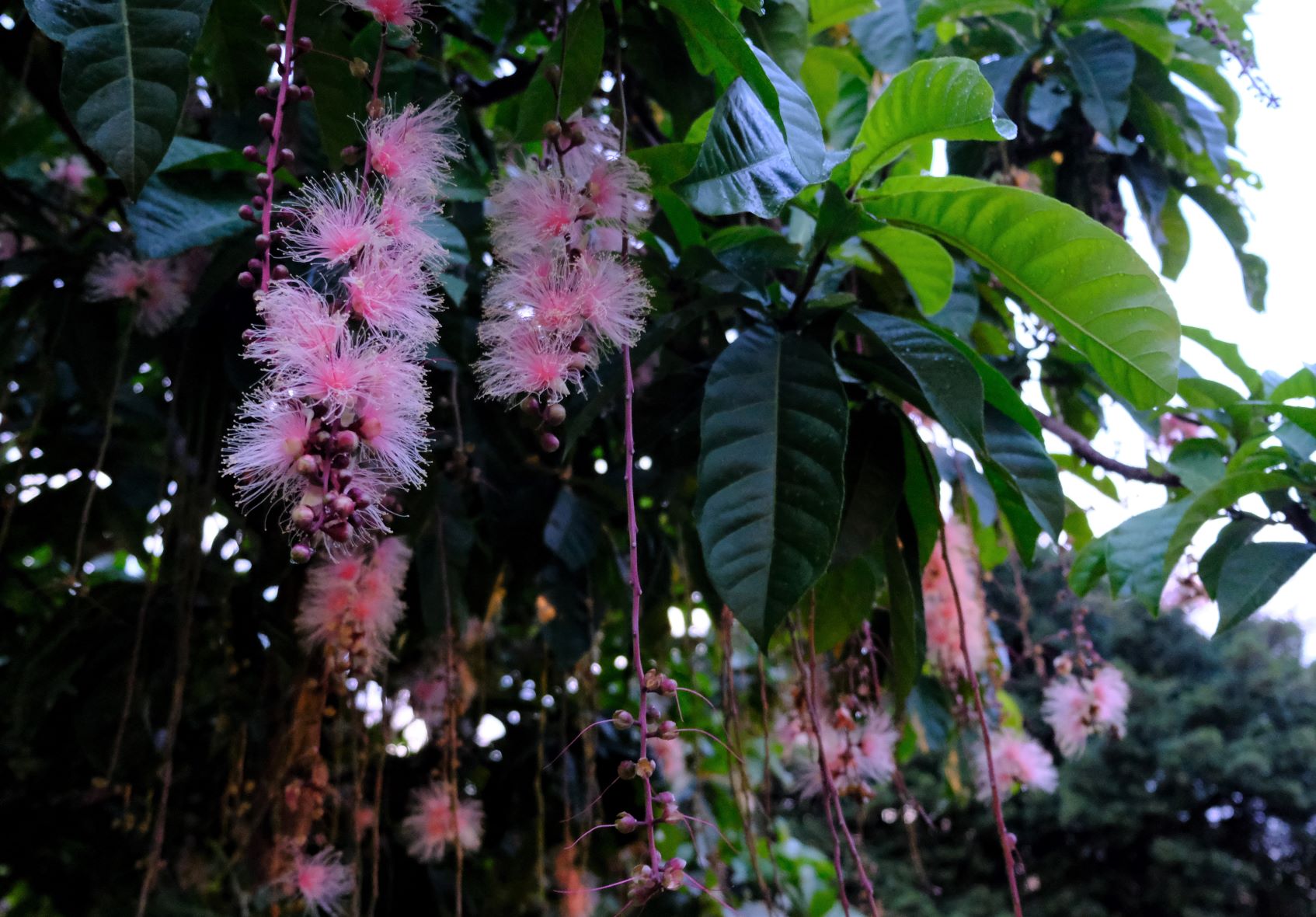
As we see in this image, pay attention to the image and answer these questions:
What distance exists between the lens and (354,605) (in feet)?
2.77

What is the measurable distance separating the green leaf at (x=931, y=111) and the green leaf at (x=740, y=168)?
0.13 meters

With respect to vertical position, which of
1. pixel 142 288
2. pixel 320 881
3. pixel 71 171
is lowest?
pixel 320 881

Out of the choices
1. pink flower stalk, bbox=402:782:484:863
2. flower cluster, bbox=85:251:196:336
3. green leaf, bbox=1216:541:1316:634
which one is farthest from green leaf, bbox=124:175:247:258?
green leaf, bbox=1216:541:1316:634

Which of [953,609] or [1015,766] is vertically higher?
[953,609]

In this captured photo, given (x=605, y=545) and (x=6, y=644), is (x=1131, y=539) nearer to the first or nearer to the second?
(x=605, y=545)

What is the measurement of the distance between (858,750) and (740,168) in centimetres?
75

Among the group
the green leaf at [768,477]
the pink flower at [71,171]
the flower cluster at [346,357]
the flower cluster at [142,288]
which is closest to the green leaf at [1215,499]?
the green leaf at [768,477]

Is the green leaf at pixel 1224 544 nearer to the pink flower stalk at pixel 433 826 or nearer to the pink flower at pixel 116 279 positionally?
the pink flower stalk at pixel 433 826

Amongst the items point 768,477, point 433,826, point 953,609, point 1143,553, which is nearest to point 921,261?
point 768,477

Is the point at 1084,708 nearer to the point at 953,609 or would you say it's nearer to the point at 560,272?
the point at 953,609

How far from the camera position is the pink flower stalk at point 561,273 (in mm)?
598

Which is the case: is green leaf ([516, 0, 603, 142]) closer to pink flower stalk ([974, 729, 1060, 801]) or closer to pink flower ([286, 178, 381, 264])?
pink flower ([286, 178, 381, 264])

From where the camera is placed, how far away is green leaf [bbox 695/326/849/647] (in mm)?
598

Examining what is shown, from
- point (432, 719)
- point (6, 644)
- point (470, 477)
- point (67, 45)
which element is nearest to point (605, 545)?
point (470, 477)
